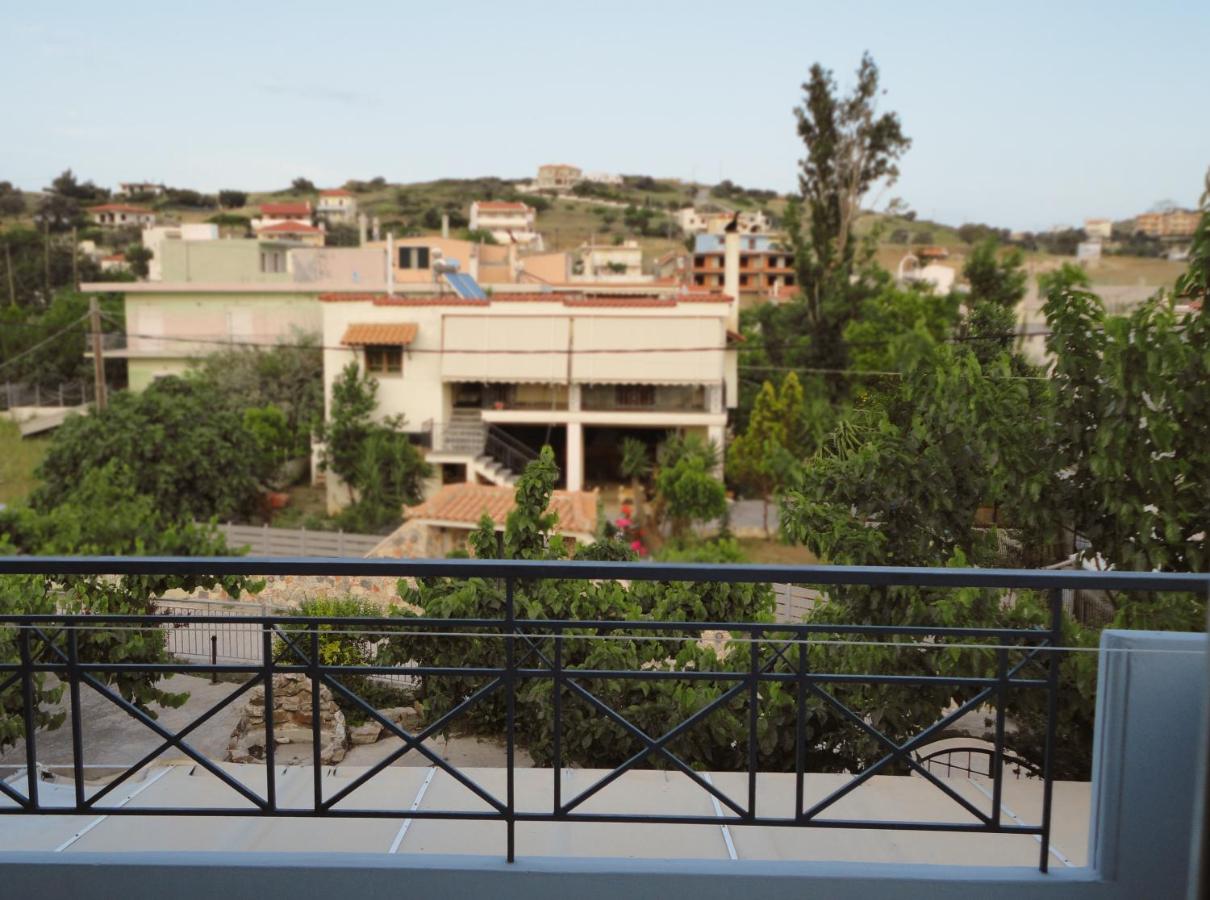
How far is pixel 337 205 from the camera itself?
7156 cm

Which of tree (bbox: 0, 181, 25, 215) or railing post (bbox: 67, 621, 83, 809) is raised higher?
tree (bbox: 0, 181, 25, 215)

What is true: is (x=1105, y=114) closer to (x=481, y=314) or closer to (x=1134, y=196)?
(x=1134, y=196)

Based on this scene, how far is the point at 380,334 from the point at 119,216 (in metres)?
45.7

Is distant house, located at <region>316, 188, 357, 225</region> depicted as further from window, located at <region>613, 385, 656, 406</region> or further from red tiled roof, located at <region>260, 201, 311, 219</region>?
window, located at <region>613, 385, 656, 406</region>

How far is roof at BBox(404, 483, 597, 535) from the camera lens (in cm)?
1577

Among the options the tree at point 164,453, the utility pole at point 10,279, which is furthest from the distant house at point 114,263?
the tree at point 164,453

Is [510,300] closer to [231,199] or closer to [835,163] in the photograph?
[835,163]

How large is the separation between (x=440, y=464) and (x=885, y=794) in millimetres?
19935

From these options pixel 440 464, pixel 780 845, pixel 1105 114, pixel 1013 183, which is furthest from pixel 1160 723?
pixel 440 464

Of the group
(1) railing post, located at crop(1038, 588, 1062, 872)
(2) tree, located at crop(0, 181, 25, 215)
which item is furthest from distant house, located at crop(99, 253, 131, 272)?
(1) railing post, located at crop(1038, 588, 1062, 872)

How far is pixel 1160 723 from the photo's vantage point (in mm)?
2055

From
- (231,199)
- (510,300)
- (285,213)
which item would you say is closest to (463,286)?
(510,300)

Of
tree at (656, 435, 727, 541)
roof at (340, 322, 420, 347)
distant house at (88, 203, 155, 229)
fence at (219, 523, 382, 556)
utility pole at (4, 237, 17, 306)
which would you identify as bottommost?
fence at (219, 523, 382, 556)

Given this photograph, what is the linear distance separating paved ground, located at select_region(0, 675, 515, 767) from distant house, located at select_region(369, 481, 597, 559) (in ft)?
29.7
